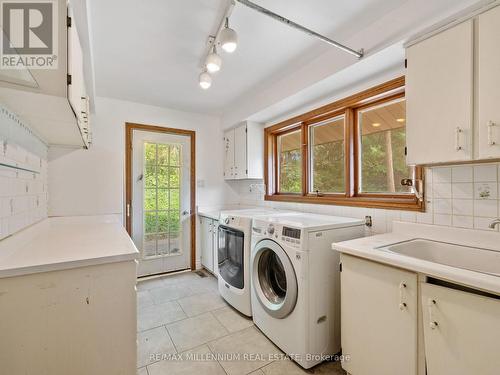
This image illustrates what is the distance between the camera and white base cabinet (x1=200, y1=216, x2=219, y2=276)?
3.04 m

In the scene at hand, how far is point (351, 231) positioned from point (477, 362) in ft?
3.20

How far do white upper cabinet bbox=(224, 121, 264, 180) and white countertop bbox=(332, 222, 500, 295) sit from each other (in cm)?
182

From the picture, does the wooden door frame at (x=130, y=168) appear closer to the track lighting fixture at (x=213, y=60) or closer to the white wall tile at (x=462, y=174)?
the track lighting fixture at (x=213, y=60)

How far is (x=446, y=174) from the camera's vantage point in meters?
1.56

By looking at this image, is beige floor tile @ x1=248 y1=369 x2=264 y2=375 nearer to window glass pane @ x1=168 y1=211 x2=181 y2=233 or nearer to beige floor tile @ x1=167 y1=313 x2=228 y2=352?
beige floor tile @ x1=167 y1=313 x2=228 y2=352

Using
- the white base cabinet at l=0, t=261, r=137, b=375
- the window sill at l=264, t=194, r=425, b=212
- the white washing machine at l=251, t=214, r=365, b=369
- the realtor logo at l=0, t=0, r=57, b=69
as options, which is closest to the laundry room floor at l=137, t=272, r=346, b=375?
the white washing machine at l=251, t=214, r=365, b=369

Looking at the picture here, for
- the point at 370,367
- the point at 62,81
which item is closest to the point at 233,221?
the point at 370,367

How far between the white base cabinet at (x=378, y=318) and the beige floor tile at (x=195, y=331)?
103 cm

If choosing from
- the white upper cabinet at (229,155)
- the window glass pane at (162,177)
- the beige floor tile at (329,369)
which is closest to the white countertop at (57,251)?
the beige floor tile at (329,369)

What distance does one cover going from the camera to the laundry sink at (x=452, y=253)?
1321 millimetres

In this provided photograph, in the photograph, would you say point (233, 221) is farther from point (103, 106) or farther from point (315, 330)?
point (103, 106)

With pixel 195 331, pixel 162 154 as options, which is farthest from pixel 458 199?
pixel 162 154

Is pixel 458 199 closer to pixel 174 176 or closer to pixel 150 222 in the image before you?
pixel 174 176

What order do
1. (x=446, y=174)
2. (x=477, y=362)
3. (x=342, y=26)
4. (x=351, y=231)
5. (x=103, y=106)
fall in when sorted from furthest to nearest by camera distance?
1. (x=103, y=106)
2. (x=351, y=231)
3. (x=342, y=26)
4. (x=446, y=174)
5. (x=477, y=362)
